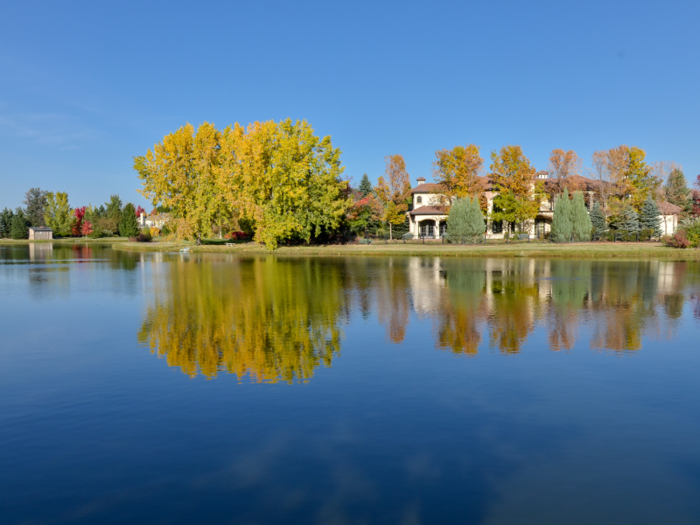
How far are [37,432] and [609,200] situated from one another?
76331mm

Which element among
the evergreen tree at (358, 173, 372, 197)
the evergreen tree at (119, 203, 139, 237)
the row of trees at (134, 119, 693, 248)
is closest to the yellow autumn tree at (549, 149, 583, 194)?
the row of trees at (134, 119, 693, 248)

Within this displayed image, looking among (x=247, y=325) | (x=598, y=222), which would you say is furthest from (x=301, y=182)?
(x=247, y=325)

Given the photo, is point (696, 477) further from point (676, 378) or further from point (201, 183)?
point (201, 183)

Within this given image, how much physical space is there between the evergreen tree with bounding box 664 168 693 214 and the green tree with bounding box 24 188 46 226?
14660cm

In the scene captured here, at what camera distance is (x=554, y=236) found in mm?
63562

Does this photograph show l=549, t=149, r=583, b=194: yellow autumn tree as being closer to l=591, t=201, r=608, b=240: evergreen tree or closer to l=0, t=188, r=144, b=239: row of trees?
l=591, t=201, r=608, b=240: evergreen tree

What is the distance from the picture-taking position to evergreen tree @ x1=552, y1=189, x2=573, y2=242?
204 ft

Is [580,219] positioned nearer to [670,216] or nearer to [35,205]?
[670,216]

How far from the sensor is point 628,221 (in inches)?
2625

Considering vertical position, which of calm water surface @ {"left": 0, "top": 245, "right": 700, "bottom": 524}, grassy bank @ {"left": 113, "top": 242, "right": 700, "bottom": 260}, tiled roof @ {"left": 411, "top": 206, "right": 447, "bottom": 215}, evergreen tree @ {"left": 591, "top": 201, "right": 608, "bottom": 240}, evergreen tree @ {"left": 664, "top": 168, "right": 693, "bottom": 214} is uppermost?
evergreen tree @ {"left": 664, "top": 168, "right": 693, "bottom": 214}

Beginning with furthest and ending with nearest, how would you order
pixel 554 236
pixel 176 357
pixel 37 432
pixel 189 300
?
pixel 554 236, pixel 189 300, pixel 176 357, pixel 37 432

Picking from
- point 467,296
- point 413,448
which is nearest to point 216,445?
point 413,448

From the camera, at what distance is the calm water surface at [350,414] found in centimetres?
701

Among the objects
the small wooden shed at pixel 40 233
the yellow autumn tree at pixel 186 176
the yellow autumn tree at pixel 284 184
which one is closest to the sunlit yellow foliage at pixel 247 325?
the yellow autumn tree at pixel 284 184
